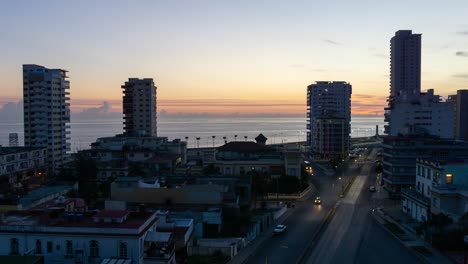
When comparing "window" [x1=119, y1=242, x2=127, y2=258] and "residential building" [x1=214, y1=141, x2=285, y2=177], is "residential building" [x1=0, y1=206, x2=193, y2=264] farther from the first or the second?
"residential building" [x1=214, y1=141, x2=285, y2=177]

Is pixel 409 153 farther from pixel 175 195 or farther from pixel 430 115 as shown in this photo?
pixel 430 115

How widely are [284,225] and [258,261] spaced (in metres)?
8.00

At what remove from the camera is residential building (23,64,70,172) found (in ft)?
200

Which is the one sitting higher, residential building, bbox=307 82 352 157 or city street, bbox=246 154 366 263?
residential building, bbox=307 82 352 157

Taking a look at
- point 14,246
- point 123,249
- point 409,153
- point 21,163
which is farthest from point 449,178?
point 21,163

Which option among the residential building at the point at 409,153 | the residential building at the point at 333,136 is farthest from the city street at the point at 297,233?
the residential building at the point at 333,136

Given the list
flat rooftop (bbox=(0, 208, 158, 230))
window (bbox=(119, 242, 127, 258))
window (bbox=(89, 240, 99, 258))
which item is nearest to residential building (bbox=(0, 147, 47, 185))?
flat rooftop (bbox=(0, 208, 158, 230))

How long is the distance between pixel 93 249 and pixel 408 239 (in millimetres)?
17882

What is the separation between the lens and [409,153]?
1607 inches

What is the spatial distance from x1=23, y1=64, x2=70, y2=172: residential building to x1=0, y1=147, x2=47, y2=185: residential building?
4.23 m

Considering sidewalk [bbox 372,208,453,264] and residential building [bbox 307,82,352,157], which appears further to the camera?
residential building [bbox 307,82,352,157]

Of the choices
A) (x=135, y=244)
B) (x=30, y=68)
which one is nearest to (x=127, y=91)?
(x=30, y=68)

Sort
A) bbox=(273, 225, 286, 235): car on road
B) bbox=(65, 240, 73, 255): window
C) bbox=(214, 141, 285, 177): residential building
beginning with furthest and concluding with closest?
bbox=(214, 141, 285, 177): residential building < bbox=(273, 225, 286, 235): car on road < bbox=(65, 240, 73, 255): window

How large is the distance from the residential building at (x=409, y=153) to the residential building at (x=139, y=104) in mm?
49223
